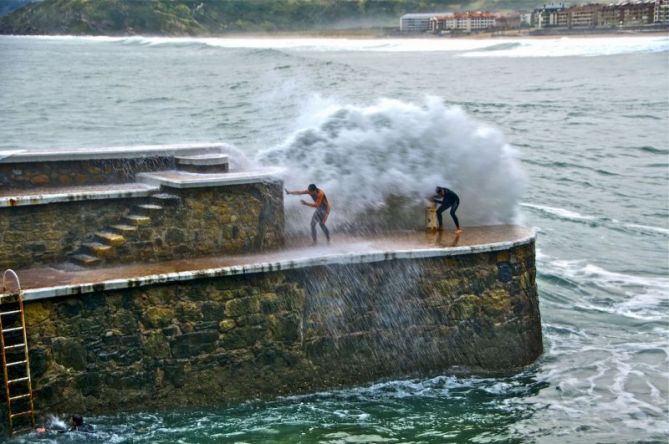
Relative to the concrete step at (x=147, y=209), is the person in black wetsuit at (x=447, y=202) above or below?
below

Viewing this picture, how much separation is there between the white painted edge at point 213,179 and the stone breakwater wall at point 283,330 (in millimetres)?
1468

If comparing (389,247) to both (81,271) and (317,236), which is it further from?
(81,271)

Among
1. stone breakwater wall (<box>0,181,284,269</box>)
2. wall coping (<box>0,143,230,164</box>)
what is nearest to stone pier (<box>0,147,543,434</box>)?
stone breakwater wall (<box>0,181,284,269</box>)

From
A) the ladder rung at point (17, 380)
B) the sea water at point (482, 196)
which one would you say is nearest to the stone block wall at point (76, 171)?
the sea water at point (482, 196)

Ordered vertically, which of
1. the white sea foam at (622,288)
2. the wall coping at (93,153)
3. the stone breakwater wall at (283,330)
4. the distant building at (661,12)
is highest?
the distant building at (661,12)

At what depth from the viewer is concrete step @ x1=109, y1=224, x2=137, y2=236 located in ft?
41.2

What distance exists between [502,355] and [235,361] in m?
3.91

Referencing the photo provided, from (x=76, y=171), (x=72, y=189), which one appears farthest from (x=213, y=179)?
(x=76, y=171)

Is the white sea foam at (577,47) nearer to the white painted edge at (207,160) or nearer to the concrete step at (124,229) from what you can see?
the white painted edge at (207,160)

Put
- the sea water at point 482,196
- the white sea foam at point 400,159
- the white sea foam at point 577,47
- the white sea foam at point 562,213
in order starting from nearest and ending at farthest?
the sea water at point 482,196 → the white sea foam at point 400,159 → the white sea foam at point 562,213 → the white sea foam at point 577,47

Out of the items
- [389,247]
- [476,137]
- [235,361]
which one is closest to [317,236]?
[389,247]

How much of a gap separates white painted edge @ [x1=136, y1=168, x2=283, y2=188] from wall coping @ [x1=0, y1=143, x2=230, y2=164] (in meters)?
0.80

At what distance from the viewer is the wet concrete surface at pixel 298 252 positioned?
1186 centimetres

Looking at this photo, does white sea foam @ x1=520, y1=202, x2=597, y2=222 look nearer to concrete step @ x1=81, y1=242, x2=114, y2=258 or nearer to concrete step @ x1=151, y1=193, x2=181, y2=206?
concrete step @ x1=151, y1=193, x2=181, y2=206
